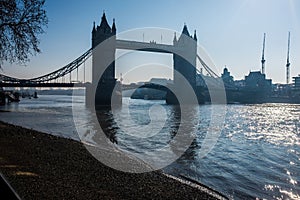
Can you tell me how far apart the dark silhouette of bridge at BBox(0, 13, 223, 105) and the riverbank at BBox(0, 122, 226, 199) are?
71258mm

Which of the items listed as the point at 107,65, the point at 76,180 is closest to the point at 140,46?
the point at 107,65

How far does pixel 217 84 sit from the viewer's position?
422 feet

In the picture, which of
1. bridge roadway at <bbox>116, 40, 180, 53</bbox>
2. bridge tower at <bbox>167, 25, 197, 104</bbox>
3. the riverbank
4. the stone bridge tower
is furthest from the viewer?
bridge tower at <bbox>167, 25, 197, 104</bbox>

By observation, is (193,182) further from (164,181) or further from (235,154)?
(235,154)

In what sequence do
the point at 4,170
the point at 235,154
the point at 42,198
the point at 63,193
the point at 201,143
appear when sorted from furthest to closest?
the point at 201,143
the point at 235,154
the point at 4,170
the point at 63,193
the point at 42,198

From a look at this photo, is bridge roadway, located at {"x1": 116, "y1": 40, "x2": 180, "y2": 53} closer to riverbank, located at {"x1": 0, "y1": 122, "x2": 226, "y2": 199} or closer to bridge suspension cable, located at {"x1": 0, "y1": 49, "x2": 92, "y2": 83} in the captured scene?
bridge suspension cable, located at {"x1": 0, "y1": 49, "x2": 92, "y2": 83}

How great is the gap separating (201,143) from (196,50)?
109 metres

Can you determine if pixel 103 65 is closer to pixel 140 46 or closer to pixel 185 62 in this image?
pixel 140 46

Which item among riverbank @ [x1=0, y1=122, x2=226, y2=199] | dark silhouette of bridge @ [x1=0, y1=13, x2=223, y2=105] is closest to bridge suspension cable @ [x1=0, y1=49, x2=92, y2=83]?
dark silhouette of bridge @ [x1=0, y1=13, x2=223, y2=105]

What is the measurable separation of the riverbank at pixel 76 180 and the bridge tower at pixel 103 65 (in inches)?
3005

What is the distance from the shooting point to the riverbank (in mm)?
6879

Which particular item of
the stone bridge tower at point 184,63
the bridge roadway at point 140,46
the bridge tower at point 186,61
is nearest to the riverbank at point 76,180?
the bridge roadway at point 140,46

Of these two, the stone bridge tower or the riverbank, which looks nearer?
the riverbank

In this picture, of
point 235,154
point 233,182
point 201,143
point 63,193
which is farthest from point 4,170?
point 201,143
